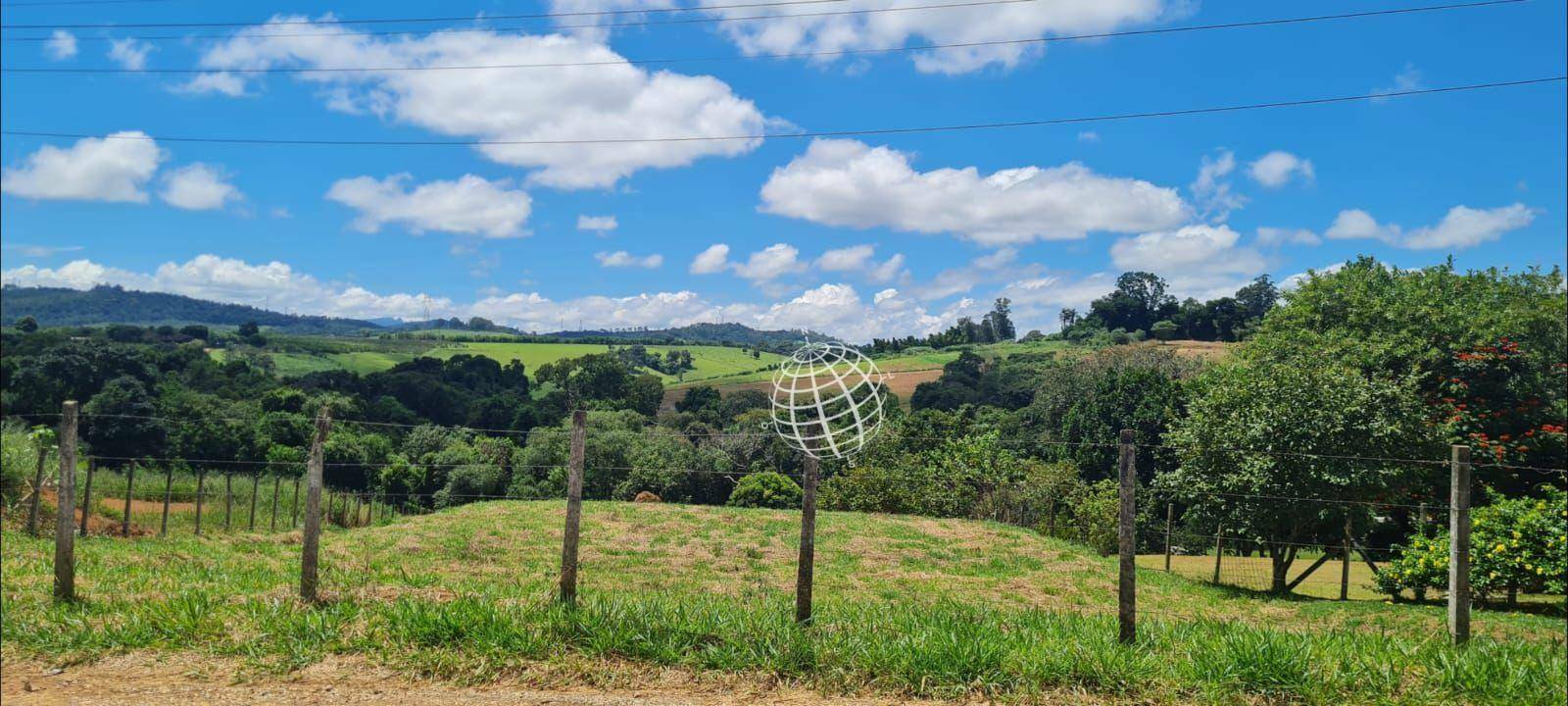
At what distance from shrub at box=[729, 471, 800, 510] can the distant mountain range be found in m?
61.1

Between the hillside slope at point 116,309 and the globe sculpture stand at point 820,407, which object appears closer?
the globe sculpture stand at point 820,407

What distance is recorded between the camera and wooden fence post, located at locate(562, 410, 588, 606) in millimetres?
6695

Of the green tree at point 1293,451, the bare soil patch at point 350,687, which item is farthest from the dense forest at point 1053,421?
the bare soil patch at point 350,687

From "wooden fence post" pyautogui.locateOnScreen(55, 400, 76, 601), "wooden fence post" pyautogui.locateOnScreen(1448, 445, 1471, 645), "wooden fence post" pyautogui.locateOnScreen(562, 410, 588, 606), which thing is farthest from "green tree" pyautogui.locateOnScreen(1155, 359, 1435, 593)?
"wooden fence post" pyautogui.locateOnScreen(55, 400, 76, 601)

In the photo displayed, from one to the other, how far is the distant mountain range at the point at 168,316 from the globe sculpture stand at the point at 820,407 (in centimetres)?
8485

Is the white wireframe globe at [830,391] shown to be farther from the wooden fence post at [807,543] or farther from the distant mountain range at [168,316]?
the distant mountain range at [168,316]

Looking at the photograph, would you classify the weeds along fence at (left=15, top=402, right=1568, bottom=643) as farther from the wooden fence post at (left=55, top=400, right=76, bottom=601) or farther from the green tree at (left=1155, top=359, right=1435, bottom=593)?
the green tree at (left=1155, top=359, right=1435, bottom=593)

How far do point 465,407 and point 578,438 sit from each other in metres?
56.9

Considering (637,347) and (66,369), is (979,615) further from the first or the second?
(637,347)

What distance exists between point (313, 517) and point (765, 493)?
2344 centimetres

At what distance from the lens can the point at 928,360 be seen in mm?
72000

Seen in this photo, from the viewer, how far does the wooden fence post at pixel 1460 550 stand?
6.89 metres

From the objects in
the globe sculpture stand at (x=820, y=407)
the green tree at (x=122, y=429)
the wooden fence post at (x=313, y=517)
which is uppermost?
the globe sculpture stand at (x=820, y=407)

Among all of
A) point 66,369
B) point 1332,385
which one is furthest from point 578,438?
point 66,369
